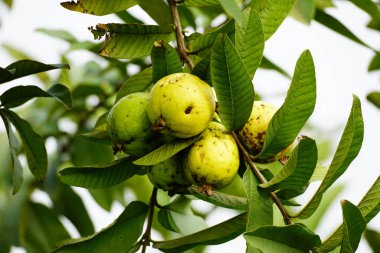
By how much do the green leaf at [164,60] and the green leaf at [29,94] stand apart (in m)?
0.24

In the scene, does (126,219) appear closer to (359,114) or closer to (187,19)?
(359,114)

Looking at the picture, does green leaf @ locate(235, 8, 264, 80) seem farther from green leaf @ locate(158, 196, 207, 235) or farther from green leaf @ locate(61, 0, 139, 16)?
green leaf @ locate(158, 196, 207, 235)

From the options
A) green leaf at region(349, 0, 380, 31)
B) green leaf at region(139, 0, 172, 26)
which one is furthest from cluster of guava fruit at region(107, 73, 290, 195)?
green leaf at region(349, 0, 380, 31)

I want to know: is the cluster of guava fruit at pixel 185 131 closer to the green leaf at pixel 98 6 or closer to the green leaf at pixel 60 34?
the green leaf at pixel 98 6

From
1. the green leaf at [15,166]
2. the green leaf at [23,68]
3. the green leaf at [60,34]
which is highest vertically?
the green leaf at [23,68]

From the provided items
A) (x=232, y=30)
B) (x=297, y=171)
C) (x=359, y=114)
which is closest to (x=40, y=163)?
(x=232, y=30)

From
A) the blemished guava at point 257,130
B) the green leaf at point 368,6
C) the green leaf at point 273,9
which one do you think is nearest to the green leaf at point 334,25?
the green leaf at point 368,6

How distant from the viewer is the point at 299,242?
110cm

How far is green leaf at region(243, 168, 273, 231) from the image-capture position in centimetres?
108

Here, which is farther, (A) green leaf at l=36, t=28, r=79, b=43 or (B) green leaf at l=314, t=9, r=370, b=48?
(A) green leaf at l=36, t=28, r=79, b=43

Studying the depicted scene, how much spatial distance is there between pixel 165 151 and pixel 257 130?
183mm

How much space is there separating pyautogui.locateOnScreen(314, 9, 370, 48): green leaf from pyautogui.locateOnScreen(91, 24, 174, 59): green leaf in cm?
67

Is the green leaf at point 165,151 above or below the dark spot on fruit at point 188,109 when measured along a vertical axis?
below

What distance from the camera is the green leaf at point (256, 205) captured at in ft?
3.56
